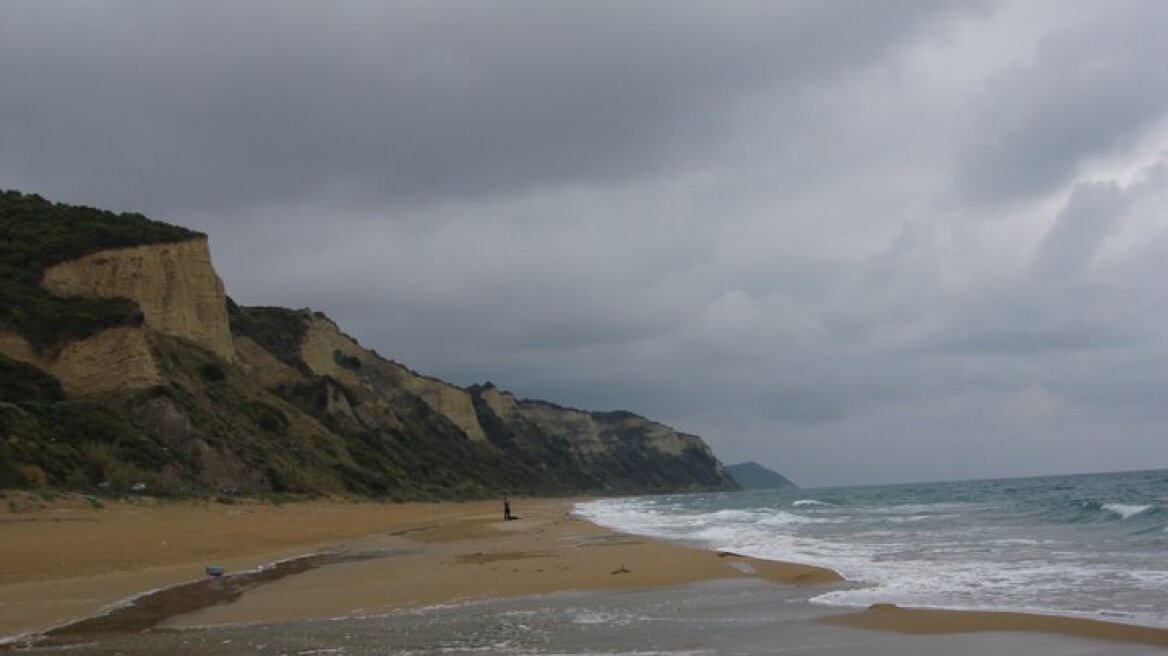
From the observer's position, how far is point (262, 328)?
71.6 m

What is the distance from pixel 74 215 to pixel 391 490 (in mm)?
24230

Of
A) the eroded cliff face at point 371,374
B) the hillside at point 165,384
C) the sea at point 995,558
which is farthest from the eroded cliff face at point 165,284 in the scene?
the sea at point 995,558

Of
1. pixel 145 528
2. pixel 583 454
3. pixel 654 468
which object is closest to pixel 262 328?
pixel 145 528

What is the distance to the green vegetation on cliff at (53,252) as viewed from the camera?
37438 mm

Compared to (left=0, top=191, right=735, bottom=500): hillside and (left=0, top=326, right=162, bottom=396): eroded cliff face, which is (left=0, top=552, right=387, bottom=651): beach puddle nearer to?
(left=0, top=191, right=735, bottom=500): hillside

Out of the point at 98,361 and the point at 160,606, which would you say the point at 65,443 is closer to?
the point at 98,361

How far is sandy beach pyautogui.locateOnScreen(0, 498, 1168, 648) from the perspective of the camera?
9070mm

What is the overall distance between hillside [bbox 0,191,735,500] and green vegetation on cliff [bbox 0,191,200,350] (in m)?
0.08

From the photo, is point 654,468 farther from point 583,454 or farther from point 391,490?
point 391,490

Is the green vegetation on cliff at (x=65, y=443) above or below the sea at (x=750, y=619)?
above

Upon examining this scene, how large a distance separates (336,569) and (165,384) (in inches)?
1064

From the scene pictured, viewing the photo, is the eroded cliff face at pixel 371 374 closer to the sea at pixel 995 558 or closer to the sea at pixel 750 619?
the sea at pixel 995 558

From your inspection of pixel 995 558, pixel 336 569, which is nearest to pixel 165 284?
pixel 336 569

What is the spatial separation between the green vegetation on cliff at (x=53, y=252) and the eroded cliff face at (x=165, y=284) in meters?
0.60
